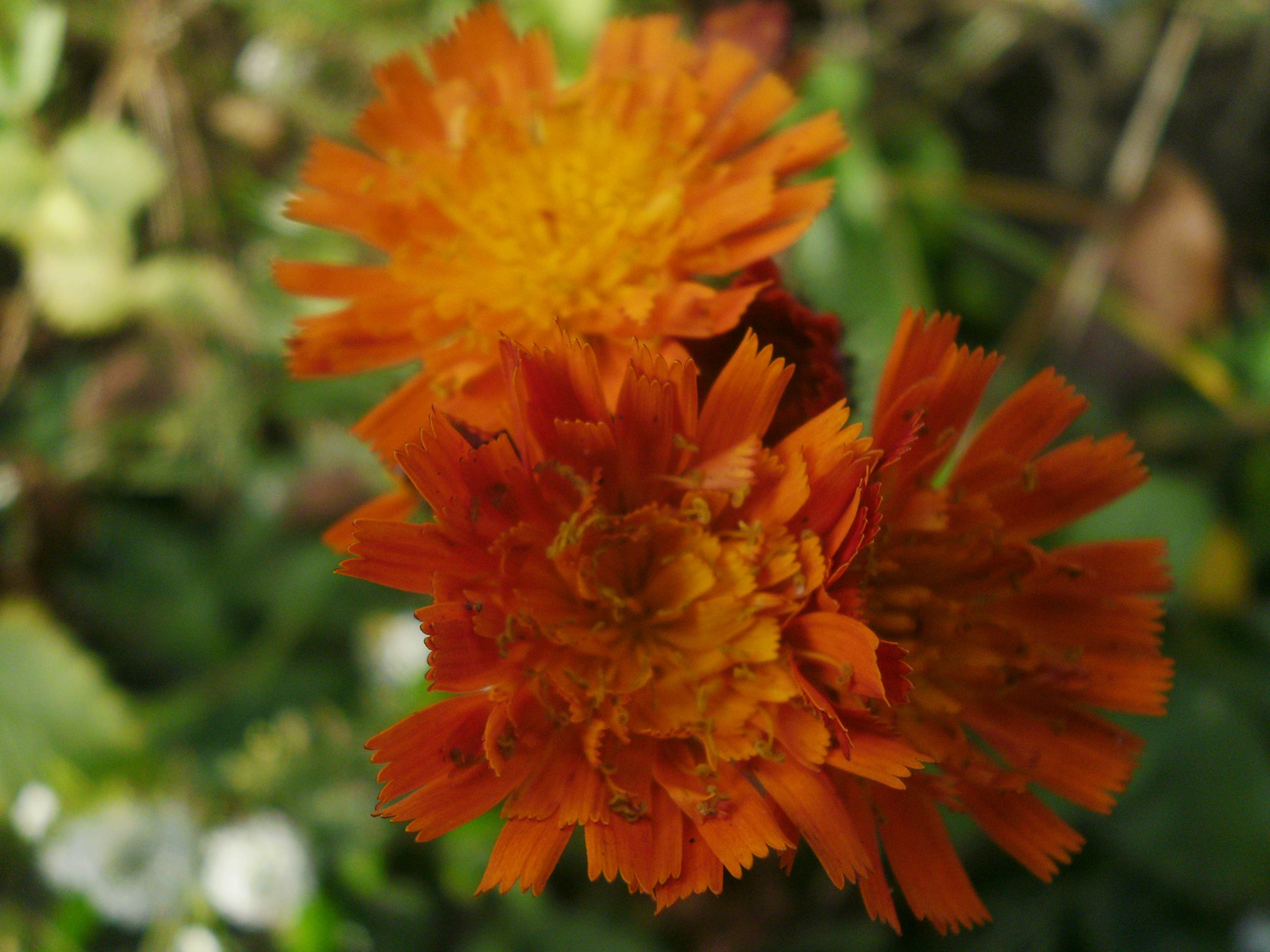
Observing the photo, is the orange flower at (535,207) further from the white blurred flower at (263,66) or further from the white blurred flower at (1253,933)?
the white blurred flower at (1253,933)

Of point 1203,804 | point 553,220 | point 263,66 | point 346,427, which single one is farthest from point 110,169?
point 1203,804

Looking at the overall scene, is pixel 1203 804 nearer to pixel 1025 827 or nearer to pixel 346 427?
pixel 1025 827

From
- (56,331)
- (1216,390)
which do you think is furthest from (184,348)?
(1216,390)

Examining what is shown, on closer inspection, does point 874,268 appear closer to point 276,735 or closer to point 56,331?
point 276,735

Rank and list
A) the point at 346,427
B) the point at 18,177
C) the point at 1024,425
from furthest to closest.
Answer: the point at 346,427 → the point at 18,177 → the point at 1024,425

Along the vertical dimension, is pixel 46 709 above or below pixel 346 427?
below

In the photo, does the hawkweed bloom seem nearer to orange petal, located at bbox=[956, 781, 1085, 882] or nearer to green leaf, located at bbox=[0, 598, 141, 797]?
orange petal, located at bbox=[956, 781, 1085, 882]
